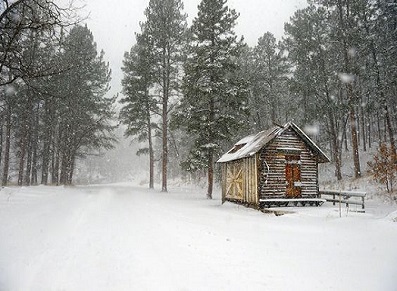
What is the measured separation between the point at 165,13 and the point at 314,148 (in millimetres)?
19596

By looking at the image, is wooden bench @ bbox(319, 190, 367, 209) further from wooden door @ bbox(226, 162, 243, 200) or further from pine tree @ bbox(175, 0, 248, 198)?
pine tree @ bbox(175, 0, 248, 198)

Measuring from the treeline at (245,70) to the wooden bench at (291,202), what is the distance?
631 cm

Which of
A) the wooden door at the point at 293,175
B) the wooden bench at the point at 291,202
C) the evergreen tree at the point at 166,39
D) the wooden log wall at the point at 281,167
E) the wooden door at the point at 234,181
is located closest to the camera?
the wooden bench at the point at 291,202

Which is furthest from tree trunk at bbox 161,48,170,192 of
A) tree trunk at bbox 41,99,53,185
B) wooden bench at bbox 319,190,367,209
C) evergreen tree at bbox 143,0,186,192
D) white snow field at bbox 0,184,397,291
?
white snow field at bbox 0,184,397,291

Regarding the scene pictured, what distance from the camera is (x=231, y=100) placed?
24.2m

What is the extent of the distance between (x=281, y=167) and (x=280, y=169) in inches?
6.2

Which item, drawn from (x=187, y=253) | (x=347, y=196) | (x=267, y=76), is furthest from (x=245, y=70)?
(x=187, y=253)

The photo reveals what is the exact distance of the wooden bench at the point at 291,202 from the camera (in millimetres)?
18416

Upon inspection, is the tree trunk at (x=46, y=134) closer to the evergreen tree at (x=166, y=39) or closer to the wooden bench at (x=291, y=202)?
the evergreen tree at (x=166, y=39)

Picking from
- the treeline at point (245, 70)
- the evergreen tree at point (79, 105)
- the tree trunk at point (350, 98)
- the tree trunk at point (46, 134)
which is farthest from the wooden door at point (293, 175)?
the tree trunk at point (46, 134)

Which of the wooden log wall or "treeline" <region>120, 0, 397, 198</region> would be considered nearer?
the wooden log wall

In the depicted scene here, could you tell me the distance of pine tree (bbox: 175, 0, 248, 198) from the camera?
77.5 feet

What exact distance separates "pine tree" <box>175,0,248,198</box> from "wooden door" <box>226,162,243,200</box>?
162 centimetres

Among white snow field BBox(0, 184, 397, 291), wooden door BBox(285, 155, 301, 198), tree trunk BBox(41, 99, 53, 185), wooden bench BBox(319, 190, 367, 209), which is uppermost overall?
tree trunk BBox(41, 99, 53, 185)
